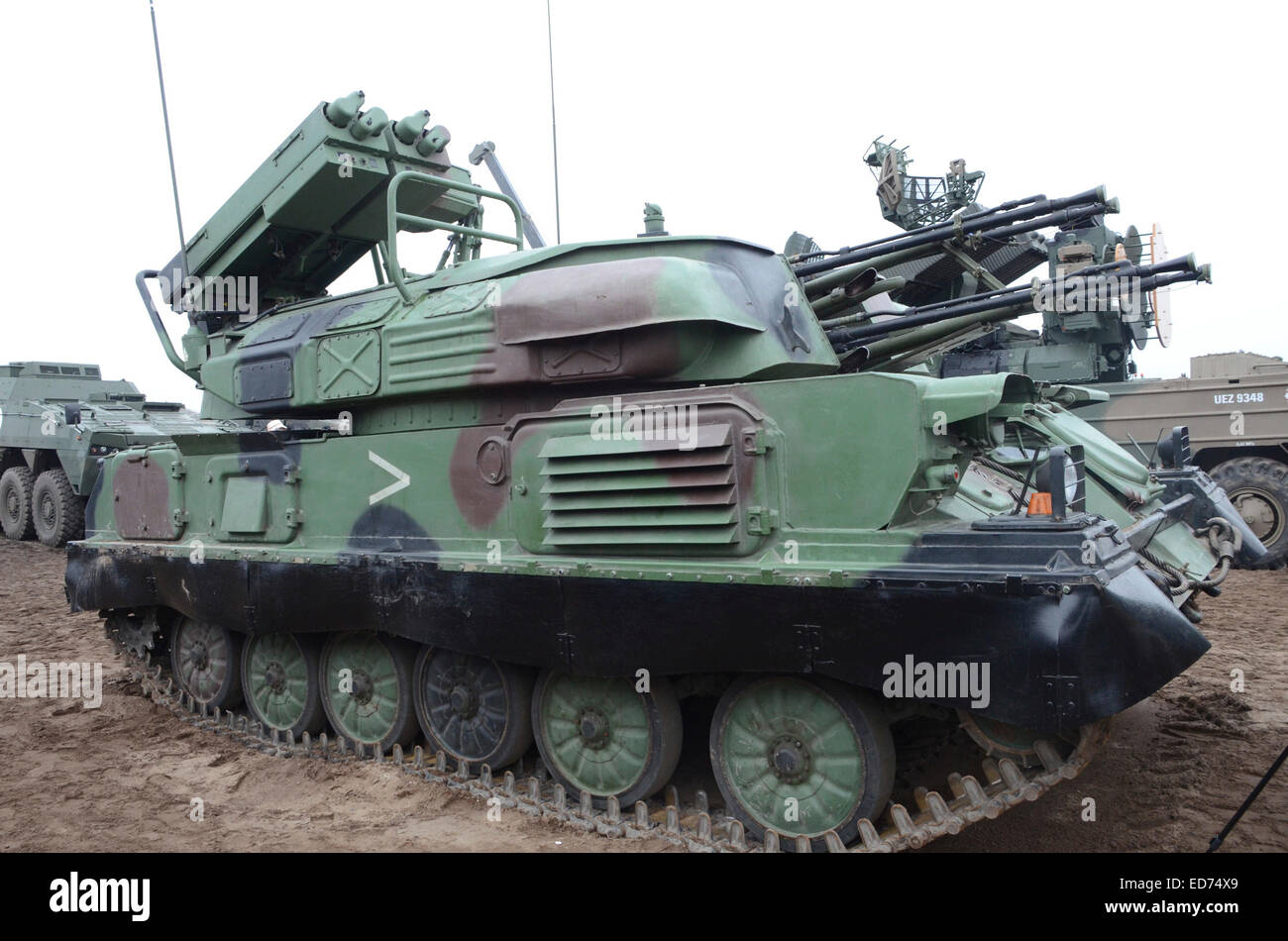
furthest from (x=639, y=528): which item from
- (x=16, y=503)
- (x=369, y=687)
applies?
(x=16, y=503)

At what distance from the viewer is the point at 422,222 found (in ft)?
21.6

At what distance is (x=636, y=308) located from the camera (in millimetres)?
5078

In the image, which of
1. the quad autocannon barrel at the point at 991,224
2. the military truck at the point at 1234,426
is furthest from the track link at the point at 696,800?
the military truck at the point at 1234,426

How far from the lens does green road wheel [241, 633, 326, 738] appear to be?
6.84 m

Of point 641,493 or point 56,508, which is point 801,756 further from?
point 56,508

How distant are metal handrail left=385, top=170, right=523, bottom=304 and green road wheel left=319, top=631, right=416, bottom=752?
220 centimetres

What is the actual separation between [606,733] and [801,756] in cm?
114

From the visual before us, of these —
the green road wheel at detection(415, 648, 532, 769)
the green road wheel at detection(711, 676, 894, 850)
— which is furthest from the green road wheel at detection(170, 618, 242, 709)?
the green road wheel at detection(711, 676, 894, 850)

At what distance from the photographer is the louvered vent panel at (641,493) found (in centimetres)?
464

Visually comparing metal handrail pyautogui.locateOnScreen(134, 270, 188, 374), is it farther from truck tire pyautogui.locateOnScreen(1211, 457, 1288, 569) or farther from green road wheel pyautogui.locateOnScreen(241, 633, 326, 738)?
truck tire pyautogui.locateOnScreen(1211, 457, 1288, 569)

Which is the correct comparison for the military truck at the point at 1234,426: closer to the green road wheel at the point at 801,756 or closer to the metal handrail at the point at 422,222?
the metal handrail at the point at 422,222

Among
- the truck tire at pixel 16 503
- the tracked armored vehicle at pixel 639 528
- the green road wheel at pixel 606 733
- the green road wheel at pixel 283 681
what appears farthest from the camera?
the truck tire at pixel 16 503

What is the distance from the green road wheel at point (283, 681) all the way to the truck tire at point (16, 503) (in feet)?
45.4

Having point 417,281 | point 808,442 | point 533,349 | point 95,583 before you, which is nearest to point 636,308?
point 533,349
